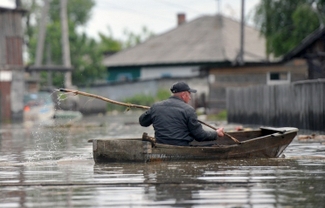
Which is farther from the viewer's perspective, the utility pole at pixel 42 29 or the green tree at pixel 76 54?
the green tree at pixel 76 54

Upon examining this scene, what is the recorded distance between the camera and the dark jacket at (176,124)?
15.8 m

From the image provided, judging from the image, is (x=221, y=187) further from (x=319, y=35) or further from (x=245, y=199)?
(x=319, y=35)

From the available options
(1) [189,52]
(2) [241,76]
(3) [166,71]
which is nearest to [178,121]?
(2) [241,76]

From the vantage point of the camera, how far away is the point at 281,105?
97.0ft

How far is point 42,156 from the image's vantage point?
738 inches

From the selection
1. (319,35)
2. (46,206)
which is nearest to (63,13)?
(319,35)

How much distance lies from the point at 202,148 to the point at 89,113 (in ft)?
149

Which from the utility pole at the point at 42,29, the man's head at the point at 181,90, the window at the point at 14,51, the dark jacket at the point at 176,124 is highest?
the utility pole at the point at 42,29

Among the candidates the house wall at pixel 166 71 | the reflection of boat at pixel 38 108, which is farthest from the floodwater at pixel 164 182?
the house wall at pixel 166 71

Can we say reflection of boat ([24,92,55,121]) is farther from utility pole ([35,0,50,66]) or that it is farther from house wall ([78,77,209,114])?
house wall ([78,77,209,114])

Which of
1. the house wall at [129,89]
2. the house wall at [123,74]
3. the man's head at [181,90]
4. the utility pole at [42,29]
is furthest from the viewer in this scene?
the house wall at [123,74]

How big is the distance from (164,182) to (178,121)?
3.29 metres

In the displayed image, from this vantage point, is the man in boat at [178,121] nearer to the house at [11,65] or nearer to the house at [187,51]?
the house at [11,65]

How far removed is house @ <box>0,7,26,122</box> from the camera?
165ft
